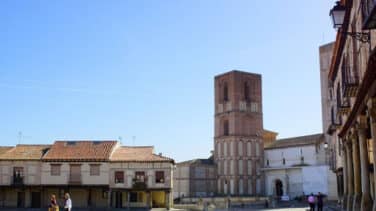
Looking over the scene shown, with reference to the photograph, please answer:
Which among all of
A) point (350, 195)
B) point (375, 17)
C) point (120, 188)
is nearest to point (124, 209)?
point (120, 188)

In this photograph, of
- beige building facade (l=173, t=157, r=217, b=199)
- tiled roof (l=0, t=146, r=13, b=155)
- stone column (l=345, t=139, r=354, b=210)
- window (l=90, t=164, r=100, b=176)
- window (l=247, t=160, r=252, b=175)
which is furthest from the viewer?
window (l=247, t=160, r=252, b=175)

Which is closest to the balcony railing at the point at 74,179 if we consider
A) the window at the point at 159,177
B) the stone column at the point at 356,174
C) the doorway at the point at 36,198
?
the doorway at the point at 36,198

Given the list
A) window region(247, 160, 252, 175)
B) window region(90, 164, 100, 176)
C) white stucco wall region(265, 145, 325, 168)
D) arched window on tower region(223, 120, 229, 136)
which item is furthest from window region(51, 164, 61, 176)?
white stucco wall region(265, 145, 325, 168)

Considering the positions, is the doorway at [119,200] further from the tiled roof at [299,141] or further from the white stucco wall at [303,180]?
the tiled roof at [299,141]

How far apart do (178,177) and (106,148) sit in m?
25.5

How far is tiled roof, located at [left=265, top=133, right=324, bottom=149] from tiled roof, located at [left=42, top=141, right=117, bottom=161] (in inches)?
1162

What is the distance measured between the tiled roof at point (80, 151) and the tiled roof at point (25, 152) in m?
0.97

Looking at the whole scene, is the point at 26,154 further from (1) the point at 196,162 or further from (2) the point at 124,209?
(1) the point at 196,162

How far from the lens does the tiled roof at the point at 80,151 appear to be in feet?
154

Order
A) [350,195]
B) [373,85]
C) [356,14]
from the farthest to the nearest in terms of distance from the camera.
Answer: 1. [350,195]
2. [356,14]
3. [373,85]

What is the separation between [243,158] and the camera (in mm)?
73000

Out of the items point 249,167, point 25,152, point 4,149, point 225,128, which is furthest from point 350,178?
point 225,128

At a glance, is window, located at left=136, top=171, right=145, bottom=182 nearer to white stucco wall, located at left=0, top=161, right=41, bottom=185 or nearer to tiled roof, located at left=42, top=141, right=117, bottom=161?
tiled roof, located at left=42, top=141, right=117, bottom=161

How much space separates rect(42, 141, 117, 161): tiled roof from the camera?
154 feet
